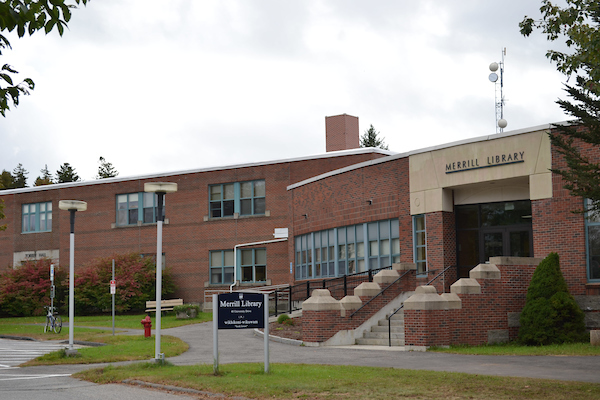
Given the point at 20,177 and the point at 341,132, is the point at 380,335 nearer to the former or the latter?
the point at 341,132

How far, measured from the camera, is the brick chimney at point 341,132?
43.3 metres

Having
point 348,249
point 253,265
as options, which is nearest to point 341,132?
point 253,265

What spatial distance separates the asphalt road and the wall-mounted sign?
6997 mm

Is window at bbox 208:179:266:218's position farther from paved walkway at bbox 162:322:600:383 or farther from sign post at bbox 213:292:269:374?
sign post at bbox 213:292:269:374

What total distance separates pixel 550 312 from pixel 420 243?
6.97 meters

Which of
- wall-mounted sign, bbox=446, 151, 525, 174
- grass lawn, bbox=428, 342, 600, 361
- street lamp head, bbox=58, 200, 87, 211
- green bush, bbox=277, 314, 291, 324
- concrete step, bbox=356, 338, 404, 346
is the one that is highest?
wall-mounted sign, bbox=446, 151, 525, 174

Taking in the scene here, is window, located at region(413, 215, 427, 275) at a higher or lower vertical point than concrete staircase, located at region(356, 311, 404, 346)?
higher

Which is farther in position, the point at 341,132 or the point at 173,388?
the point at 341,132

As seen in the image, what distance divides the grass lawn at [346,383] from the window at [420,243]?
11.7 meters


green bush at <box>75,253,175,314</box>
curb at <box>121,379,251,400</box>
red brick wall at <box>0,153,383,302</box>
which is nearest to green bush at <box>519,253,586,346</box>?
curb at <box>121,379,251,400</box>

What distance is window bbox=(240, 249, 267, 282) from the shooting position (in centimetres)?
4112

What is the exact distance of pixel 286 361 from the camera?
58.3 ft

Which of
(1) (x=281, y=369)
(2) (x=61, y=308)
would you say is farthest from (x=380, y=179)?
(2) (x=61, y=308)

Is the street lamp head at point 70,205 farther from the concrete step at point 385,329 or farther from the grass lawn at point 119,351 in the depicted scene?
the concrete step at point 385,329
